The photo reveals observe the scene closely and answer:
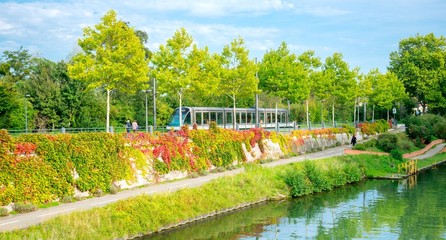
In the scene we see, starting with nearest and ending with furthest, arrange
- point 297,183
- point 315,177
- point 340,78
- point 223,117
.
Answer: point 297,183, point 315,177, point 223,117, point 340,78

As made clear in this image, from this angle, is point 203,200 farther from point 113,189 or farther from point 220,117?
point 220,117

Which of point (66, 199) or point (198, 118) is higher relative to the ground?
point (198, 118)

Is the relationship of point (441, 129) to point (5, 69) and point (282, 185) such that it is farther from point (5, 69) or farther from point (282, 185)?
point (5, 69)

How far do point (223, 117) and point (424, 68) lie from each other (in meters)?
56.1

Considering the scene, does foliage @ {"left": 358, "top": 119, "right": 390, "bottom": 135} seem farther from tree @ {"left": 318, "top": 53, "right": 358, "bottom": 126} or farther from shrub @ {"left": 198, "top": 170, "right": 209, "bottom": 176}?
shrub @ {"left": 198, "top": 170, "right": 209, "bottom": 176}

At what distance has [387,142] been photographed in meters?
56.9

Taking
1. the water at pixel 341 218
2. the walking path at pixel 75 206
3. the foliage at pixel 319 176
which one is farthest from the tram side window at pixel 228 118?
the walking path at pixel 75 206

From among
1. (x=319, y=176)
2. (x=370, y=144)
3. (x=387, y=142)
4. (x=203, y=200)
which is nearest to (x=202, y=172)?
(x=203, y=200)

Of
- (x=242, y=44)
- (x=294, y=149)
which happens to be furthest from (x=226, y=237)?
(x=242, y=44)

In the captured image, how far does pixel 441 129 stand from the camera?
7350cm

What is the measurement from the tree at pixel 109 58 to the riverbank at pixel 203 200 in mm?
12671

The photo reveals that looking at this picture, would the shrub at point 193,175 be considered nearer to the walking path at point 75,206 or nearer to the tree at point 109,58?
the walking path at point 75,206

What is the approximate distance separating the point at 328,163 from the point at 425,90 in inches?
2428

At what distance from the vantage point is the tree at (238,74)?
55.8m
